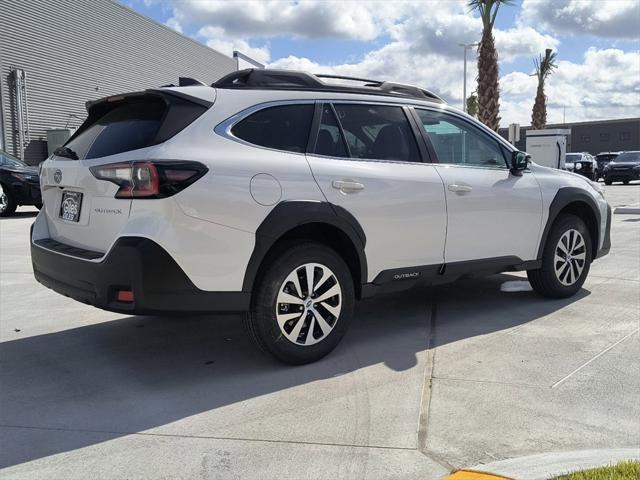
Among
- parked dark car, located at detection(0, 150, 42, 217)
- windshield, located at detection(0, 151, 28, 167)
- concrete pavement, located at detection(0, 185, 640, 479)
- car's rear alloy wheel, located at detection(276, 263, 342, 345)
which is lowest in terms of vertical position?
concrete pavement, located at detection(0, 185, 640, 479)

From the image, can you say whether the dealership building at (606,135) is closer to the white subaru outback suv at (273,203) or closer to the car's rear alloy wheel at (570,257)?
the car's rear alloy wheel at (570,257)

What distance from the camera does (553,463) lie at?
281 centimetres

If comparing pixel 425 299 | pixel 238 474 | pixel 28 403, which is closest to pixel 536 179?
pixel 425 299

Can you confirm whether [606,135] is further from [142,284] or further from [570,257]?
[142,284]

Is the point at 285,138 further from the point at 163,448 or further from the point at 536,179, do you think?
the point at 536,179

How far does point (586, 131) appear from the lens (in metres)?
66.4

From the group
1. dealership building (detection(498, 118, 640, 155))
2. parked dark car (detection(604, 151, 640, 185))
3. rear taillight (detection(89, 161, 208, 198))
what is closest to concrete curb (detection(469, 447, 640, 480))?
rear taillight (detection(89, 161, 208, 198))

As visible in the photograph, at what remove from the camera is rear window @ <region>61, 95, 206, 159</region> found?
3.70 m

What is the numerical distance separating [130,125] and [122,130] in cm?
6

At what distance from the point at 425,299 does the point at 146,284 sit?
3.37 meters

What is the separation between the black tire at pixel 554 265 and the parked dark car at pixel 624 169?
24162 mm

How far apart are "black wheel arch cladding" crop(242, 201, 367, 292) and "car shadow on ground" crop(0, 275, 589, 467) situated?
72 cm

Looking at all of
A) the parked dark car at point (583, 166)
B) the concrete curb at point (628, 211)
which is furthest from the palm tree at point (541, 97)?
the concrete curb at point (628, 211)

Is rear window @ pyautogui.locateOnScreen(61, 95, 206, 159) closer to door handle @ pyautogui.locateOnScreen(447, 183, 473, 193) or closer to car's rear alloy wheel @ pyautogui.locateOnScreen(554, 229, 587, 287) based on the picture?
door handle @ pyautogui.locateOnScreen(447, 183, 473, 193)
